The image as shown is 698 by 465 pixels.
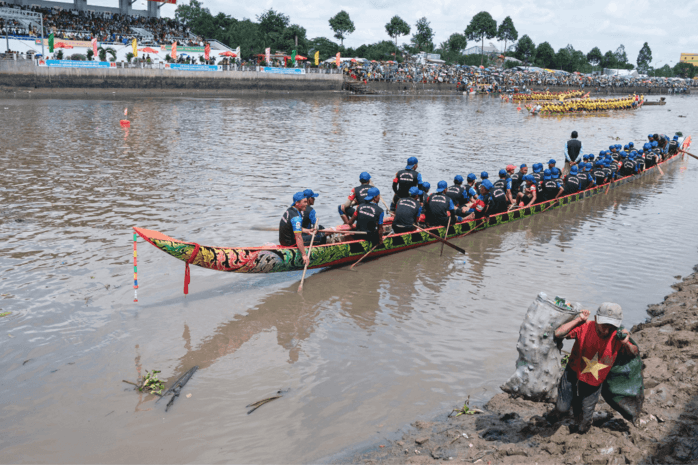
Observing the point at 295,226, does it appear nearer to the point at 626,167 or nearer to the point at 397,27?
the point at 626,167

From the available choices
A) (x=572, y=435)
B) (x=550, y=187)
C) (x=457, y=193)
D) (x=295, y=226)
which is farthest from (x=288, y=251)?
(x=550, y=187)

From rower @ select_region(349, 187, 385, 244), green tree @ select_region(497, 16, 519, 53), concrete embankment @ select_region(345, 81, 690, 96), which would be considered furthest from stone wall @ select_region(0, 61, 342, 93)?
green tree @ select_region(497, 16, 519, 53)

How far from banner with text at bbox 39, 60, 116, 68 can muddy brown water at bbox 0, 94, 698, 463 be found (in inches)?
1085

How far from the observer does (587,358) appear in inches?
189

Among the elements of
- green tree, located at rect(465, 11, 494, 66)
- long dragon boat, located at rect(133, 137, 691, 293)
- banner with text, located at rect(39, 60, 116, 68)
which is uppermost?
green tree, located at rect(465, 11, 494, 66)

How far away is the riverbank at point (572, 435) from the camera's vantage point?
15.7ft

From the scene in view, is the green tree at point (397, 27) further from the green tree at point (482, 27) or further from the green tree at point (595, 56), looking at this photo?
the green tree at point (595, 56)

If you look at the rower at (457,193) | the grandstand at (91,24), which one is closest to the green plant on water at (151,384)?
the rower at (457,193)

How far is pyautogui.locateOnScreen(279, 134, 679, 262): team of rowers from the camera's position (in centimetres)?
1032

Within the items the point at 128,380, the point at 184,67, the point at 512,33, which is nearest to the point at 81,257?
the point at 128,380

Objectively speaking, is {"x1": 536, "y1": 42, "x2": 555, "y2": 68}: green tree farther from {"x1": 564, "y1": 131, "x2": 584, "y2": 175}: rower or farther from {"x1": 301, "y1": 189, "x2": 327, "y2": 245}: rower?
{"x1": 301, "y1": 189, "x2": 327, "y2": 245}: rower

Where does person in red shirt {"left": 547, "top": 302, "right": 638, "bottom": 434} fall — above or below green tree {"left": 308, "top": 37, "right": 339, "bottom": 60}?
below

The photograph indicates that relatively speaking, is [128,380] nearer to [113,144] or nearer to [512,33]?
[113,144]

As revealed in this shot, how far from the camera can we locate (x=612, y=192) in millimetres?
19891
